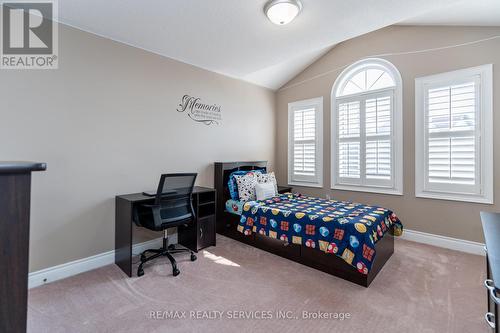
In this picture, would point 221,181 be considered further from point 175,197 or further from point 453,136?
point 453,136

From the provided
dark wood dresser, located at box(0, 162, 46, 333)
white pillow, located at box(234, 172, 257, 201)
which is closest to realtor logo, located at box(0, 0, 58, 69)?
dark wood dresser, located at box(0, 162, 46, 333)

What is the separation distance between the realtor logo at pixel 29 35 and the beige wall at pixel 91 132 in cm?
8

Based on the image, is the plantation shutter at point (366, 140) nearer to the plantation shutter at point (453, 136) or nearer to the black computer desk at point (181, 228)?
the plantation shutter at point (453, 136)

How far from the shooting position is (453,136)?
3.10 m

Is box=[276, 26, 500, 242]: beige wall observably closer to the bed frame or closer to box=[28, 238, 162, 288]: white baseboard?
the bed frame

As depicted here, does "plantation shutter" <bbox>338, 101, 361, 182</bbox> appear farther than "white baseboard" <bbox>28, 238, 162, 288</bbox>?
Yes

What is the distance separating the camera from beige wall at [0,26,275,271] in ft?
7.48

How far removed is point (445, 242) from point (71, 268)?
4.55 meters

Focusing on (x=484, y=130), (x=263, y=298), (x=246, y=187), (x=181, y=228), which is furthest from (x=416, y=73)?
(x=181, y=228)

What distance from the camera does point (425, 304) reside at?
2.00m

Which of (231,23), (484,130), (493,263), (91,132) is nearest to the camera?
(493,263)

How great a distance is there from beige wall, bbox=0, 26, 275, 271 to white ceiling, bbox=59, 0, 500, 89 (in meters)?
0.29

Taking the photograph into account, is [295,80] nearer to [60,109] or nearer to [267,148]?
[267,148]

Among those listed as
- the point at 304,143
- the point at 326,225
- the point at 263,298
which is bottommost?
the point at 263,298
